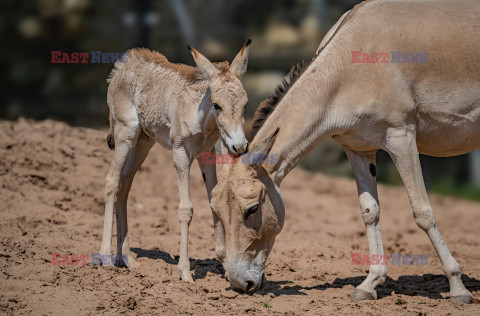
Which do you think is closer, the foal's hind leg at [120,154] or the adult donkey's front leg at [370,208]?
the adult donkey's front leg at [370,208]

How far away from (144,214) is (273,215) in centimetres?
423

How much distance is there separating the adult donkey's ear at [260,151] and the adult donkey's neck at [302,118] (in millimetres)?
74

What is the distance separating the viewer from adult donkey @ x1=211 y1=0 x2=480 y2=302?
5.68 metres

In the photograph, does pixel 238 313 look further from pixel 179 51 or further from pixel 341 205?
pixel 179 51

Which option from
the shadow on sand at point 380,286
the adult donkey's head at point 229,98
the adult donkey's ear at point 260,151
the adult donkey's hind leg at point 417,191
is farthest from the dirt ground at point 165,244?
the adult donkey's head at point 229,98

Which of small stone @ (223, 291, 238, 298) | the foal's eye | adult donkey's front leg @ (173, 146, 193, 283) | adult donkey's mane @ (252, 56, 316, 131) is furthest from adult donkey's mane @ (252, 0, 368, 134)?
small stone @ (223, 291, 238, 298)

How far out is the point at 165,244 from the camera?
813 centimetres

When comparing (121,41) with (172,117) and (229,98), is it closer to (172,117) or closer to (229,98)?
(172,117)

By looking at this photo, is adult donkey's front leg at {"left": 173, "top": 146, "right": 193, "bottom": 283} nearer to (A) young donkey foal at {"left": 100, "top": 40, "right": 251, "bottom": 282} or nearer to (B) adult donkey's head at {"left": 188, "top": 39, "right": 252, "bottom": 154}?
(A) young donkey foal at {"left": 100, "top": 40, "right": 251, "bottom": 282}

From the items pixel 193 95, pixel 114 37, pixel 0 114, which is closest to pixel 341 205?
pixel 193 95

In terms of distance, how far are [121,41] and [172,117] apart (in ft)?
31.9

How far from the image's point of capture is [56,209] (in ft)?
28.2

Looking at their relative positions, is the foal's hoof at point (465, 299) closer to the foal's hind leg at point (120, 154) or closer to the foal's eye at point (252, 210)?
the foal's eye at point (252, 210)

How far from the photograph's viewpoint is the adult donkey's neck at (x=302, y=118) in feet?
19.4
